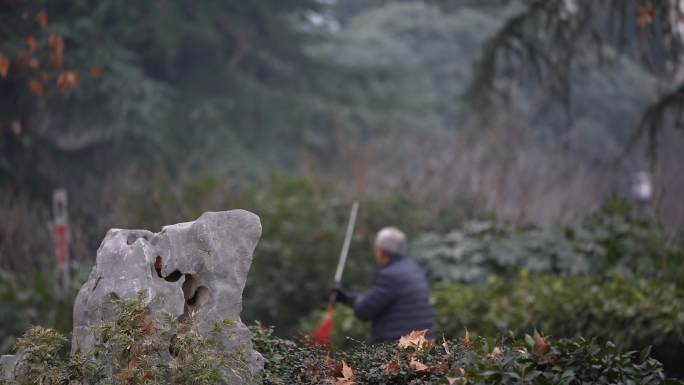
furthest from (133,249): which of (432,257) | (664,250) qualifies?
(432,257)

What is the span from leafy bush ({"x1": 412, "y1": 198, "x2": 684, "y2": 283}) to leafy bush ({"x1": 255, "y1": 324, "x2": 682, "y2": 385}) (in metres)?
5.48

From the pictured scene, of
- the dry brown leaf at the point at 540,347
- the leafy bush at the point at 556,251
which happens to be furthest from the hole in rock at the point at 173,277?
the leafy bush at the point at 556,251

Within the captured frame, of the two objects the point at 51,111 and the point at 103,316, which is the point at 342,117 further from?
the point at 103,316

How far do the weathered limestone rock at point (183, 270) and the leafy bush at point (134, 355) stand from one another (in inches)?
4.9

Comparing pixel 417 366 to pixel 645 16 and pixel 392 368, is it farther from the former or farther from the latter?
pixel 645 16

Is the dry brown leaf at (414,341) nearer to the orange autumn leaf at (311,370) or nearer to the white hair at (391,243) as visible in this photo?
the orange autumn leaf at (311,370)

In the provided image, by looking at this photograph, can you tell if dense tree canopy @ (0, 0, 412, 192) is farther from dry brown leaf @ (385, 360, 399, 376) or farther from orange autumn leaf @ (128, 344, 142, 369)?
dry brown leaf @ (385, 360, 399, 376)

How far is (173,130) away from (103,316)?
684 inches

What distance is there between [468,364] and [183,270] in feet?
4.26

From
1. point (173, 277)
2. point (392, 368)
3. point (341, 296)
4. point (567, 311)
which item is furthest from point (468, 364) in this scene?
point (567, 311)

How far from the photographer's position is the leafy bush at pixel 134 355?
287 centimetres

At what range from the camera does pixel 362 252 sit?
360 inches

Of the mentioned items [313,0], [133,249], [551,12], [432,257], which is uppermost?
[313,0]

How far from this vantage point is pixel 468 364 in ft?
9.42
